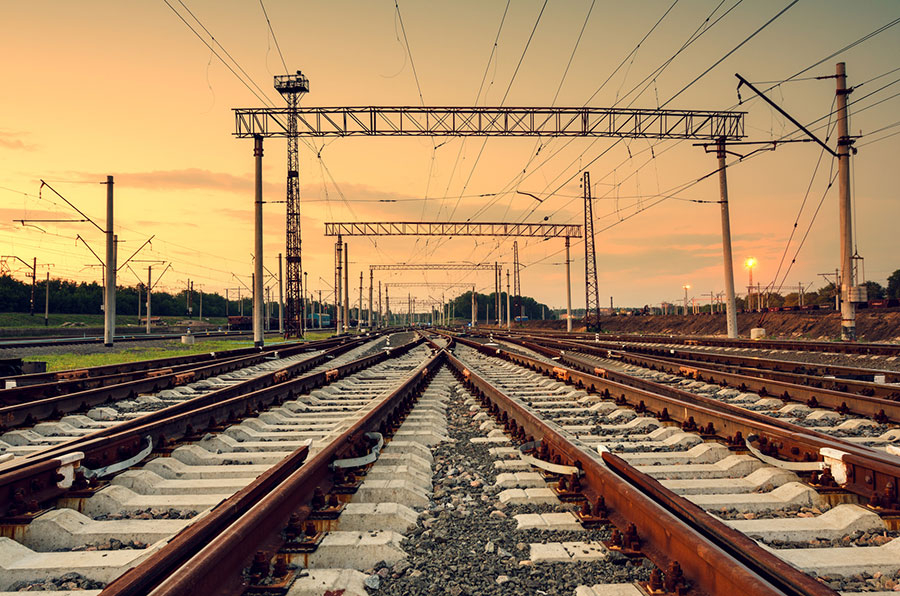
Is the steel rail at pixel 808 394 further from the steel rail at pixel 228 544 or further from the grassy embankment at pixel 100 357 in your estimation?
the grassy embankment at pixel 100 357

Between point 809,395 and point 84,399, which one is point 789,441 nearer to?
point 809,395

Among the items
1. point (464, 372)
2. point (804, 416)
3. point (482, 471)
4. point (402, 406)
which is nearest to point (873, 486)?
point (482, 471)

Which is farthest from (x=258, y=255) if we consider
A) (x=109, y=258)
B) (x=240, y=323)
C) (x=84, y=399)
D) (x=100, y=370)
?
(x=240, y=323)

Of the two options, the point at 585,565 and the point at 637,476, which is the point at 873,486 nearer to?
the point at 637,476

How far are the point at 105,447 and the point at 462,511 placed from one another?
9.53 feet

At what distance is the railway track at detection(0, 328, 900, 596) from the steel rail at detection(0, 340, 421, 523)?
0.02 meters

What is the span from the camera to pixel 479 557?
285cm

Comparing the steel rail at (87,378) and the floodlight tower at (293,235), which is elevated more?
the floodlight tower at (293,235)

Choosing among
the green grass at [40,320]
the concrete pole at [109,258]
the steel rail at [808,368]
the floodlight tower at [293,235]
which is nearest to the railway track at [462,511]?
the steel rail at [808,368]

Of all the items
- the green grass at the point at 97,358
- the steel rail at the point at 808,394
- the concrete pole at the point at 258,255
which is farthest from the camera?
the concrete pole at the point at 258,255

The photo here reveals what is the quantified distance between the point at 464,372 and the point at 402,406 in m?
4.35

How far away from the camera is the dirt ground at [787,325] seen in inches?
985

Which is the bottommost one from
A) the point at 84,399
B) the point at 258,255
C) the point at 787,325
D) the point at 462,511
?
the point at 462,511

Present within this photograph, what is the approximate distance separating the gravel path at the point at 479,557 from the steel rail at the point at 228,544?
1.95 ft
